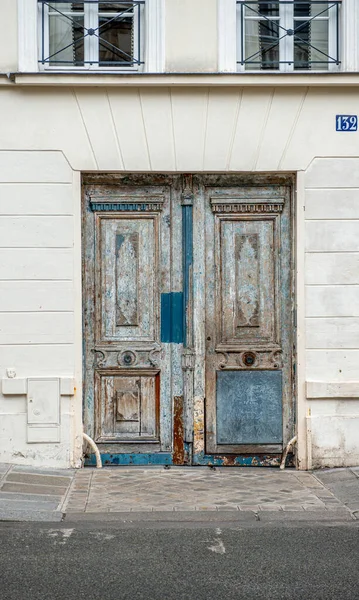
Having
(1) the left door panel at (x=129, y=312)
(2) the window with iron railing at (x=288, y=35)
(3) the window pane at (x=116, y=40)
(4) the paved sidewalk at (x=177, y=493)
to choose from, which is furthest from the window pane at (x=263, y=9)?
(4) the paved sidewalk at (x=177, y=493)

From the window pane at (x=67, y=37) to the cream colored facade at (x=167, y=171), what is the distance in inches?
15.0

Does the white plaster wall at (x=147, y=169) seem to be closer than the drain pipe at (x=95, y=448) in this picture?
Yes

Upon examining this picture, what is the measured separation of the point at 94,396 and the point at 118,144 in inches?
95.6

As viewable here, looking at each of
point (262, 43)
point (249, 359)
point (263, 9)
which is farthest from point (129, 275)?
point (263, 9)

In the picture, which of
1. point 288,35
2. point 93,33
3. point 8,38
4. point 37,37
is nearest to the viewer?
point 8,38

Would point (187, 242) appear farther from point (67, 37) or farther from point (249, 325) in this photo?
point (67, 37)

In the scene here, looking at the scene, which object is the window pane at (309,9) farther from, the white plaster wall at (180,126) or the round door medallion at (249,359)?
the round door medallion at (249,359)

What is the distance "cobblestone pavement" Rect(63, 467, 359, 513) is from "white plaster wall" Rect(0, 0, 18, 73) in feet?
12.8

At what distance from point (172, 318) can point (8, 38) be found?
3068 millimetres

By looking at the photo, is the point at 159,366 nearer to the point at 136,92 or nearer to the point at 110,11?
the point at 136,92

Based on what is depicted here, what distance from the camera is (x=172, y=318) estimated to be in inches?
382

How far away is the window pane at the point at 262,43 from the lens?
385 inches

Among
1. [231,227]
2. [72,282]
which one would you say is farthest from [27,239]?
[231,227]

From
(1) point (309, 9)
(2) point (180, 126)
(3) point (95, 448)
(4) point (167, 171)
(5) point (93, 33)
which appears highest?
(1) point (309, 9)
